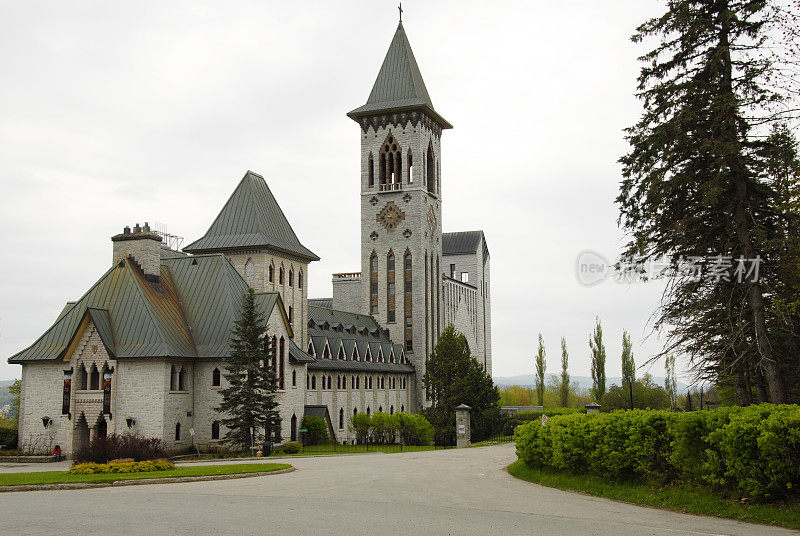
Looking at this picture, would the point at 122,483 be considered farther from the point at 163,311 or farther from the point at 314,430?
the point at 314,430

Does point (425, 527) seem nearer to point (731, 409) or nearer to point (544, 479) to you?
point (731, 409)

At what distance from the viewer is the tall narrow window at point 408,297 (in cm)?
7962

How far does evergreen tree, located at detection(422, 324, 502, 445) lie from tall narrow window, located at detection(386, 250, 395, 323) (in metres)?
20.1

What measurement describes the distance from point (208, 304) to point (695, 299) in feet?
104

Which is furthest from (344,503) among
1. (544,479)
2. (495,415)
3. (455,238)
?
(455,238)

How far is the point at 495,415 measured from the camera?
58094mm

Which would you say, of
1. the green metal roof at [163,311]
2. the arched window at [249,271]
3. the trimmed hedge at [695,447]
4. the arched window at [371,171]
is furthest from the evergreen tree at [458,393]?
the trimmed hedge at [695,447]

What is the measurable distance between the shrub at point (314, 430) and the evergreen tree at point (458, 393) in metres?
9.42

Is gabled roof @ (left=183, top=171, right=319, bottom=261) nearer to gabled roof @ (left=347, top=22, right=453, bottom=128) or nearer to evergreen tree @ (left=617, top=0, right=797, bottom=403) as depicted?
gabled roof @ (left=347, top=22, right=453, bottom=128)

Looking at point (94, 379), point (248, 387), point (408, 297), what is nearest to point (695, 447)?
point (248, 387)

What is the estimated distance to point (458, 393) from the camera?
5775 cm

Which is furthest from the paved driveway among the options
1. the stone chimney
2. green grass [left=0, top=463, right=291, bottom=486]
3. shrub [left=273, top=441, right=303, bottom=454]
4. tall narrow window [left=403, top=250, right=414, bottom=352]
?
tall narrow window [left=403, top=250, right=414, bottom=352]

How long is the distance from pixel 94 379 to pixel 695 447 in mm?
33487

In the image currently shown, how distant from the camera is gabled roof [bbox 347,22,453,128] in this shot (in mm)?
80812
